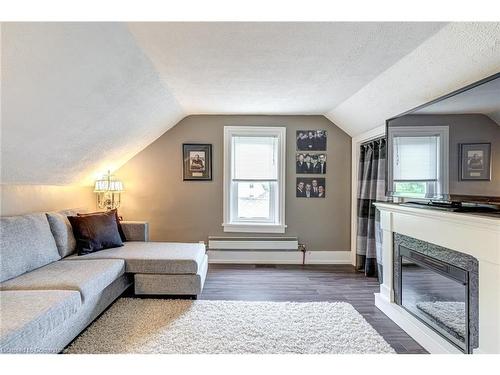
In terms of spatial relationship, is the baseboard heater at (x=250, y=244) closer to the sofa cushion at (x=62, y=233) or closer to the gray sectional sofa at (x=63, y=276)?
the gray sectional sofa at (x=63, y=276)

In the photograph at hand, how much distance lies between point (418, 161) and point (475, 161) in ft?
1.74

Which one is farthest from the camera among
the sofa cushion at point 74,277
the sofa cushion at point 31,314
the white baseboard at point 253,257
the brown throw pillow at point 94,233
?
the white baseboard at point 253,257

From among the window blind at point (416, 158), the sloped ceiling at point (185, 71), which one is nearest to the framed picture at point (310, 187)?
the sloped ceiling at point (185, 71)

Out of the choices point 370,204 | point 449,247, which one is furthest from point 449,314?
point 370,204

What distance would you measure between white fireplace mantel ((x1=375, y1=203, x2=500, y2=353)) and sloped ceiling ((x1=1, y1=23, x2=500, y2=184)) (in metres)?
1.07

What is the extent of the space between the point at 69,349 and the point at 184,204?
8.31 ft

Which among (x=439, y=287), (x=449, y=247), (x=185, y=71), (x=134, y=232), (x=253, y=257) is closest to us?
(x=449, y=247)

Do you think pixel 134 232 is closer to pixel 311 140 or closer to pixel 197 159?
pixel 197 159

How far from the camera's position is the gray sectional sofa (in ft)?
5.16

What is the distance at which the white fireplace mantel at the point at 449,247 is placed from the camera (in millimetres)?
1558

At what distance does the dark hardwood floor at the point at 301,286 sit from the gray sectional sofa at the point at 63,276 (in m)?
0.50

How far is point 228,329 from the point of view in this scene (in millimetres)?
2285

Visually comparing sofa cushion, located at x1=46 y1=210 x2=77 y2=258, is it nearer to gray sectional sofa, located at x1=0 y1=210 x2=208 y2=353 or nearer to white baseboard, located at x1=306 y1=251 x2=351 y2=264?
gray sectional sofa, located at x1=0 y1=210 x2=208 y2=353

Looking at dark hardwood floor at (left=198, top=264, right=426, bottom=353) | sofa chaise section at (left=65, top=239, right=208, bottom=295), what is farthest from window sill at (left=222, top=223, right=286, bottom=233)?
sofa chaise section at (left=65, top=239, right=208, bottom=295)
